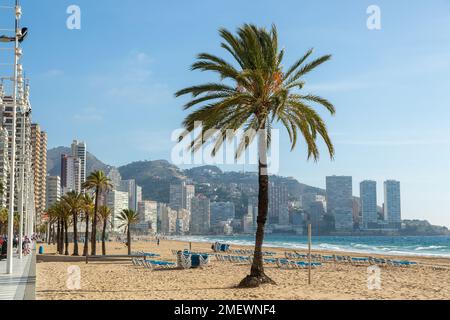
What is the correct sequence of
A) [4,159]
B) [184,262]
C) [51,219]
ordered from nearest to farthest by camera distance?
[184,262]
[4,159]
[51,219]

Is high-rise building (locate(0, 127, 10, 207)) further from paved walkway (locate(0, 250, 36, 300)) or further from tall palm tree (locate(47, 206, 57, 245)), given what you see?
paved walkway (locate(0, 250, 36, 300))

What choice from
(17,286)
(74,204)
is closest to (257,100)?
(17,286)

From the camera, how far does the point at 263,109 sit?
19.0m

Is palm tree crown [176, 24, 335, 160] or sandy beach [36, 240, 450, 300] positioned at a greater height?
palm tree crown [176, 24, 335, 160]

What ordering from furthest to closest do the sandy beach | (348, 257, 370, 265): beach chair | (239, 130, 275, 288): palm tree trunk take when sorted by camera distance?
(348, 257, 370, 265): beach chair
(239, 130, 275, 288): palm tree trunk
the sandy beach

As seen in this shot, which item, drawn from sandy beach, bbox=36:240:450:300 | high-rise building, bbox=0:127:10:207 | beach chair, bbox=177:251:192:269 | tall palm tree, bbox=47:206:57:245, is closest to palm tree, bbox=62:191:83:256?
high-rise building, bbox=0:127:10:207

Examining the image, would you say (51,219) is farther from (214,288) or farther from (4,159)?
(214,288)

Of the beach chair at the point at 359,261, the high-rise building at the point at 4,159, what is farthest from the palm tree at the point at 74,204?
the beach chair at the point at 359,261

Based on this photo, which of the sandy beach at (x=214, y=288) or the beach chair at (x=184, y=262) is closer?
the sandy beach at (x=214, y=288)

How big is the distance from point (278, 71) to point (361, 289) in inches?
336

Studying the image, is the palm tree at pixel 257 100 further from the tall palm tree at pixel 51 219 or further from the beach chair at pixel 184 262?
the tall palm tree at pixel 51 219
